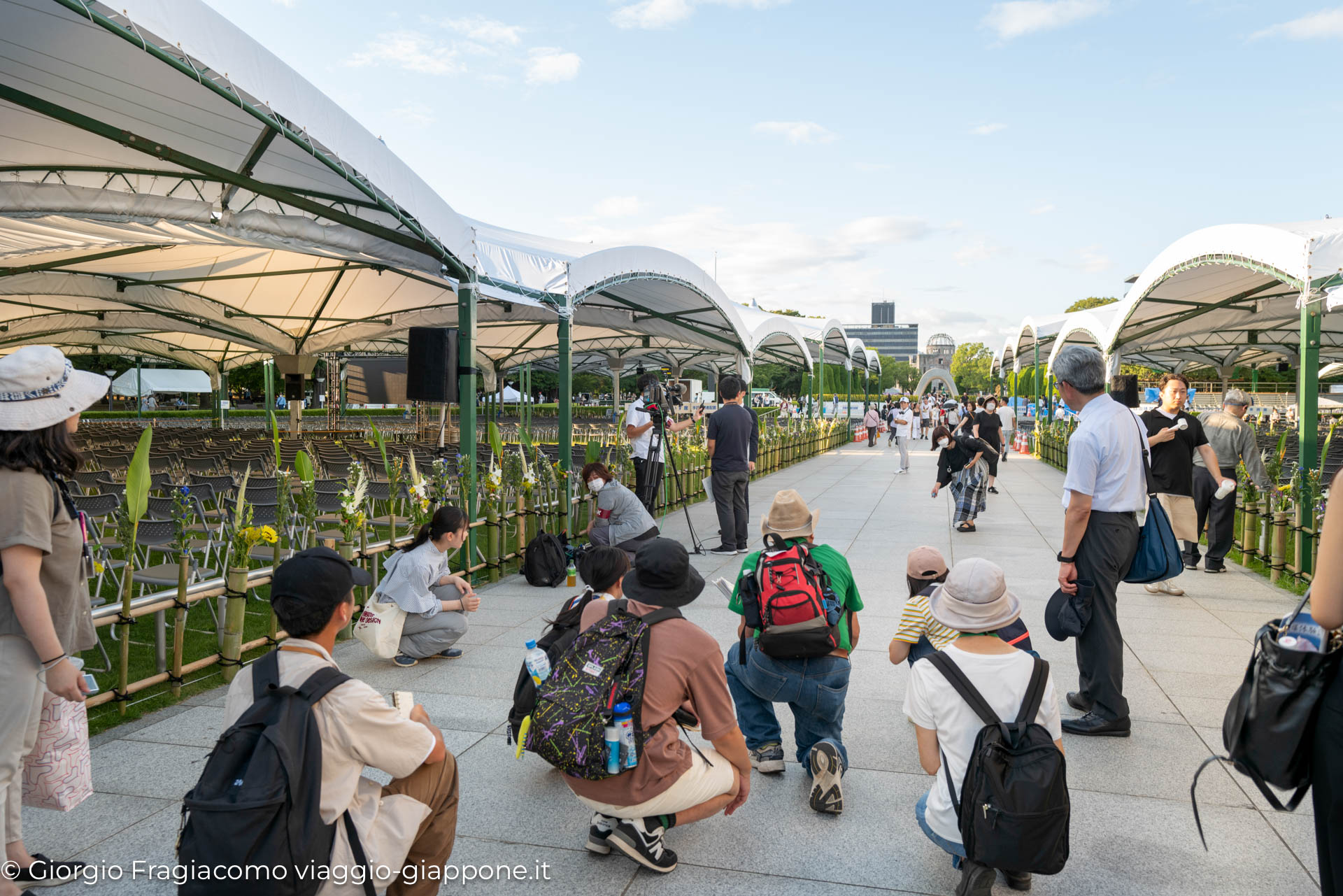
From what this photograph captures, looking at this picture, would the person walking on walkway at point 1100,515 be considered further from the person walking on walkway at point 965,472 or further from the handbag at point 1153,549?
the person walking on walkway at point 965,472

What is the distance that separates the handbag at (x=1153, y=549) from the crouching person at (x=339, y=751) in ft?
11.2

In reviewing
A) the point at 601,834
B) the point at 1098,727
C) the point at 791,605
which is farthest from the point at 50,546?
the point at 1098,727

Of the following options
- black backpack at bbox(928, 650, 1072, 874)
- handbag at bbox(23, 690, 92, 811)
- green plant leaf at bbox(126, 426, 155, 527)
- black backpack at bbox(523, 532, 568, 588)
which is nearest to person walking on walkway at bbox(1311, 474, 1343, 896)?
black backpack at bbox(928, 650, 1072, 874)

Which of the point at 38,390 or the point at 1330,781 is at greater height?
the point at 38,390

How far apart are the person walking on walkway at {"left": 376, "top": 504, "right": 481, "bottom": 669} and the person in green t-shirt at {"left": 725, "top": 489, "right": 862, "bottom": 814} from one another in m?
2.07

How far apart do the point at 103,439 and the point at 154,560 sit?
10.1 meters

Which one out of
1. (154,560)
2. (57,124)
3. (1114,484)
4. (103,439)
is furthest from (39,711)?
(103,439)

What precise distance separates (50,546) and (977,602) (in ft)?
9.03

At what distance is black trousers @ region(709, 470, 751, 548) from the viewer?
884 centimetres

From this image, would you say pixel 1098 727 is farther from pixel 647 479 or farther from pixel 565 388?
pixel 565 388

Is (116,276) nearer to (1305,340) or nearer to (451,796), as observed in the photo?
(451,796)

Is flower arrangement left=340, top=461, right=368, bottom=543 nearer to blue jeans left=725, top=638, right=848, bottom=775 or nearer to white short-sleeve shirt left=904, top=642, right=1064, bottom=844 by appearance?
blue jeans left=725, top=638, right=848, bottom=775

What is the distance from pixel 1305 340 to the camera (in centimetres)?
904

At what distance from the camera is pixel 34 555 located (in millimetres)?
2445
